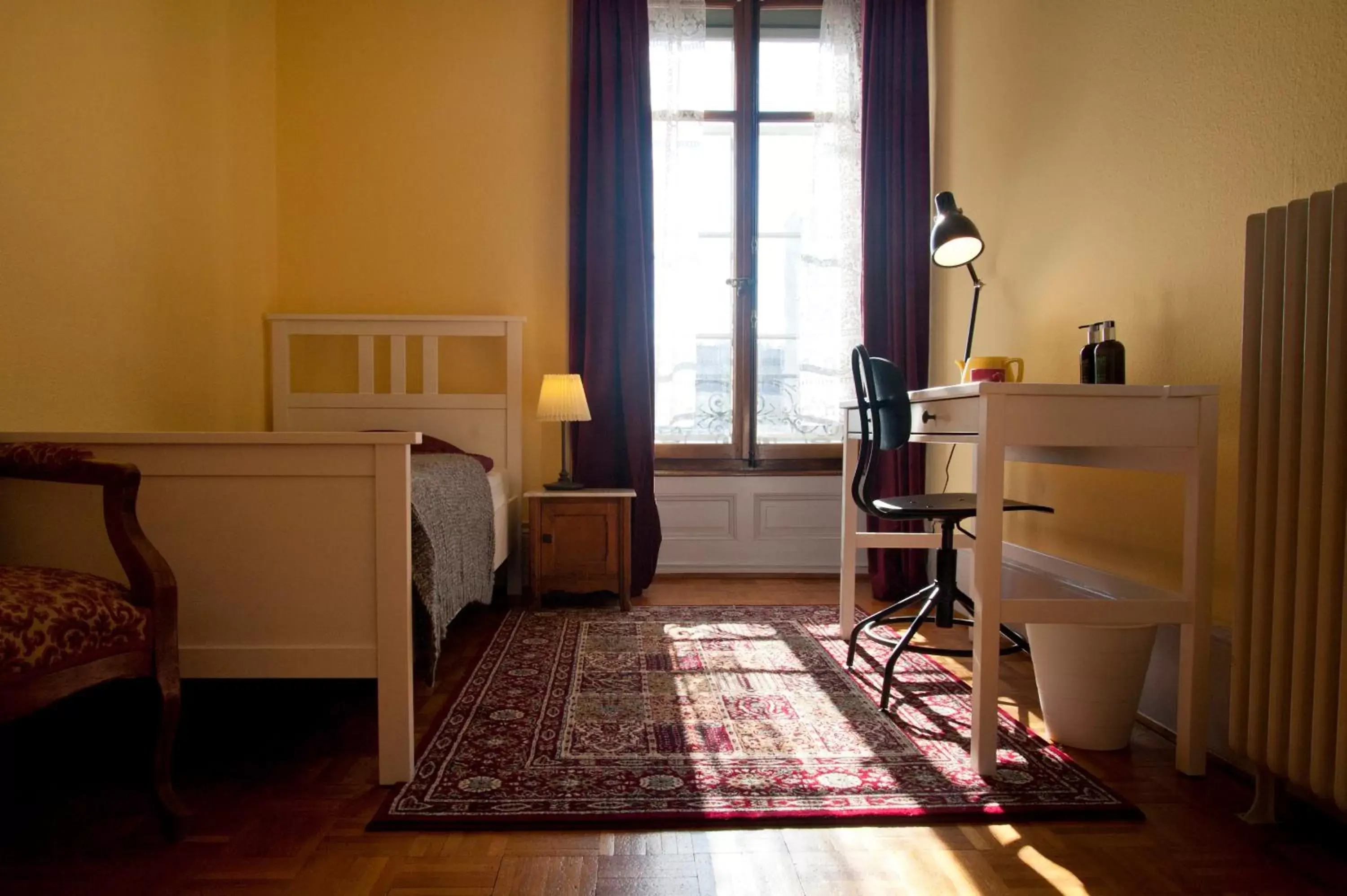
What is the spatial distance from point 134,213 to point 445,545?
1.43m

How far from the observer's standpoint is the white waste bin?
179cm

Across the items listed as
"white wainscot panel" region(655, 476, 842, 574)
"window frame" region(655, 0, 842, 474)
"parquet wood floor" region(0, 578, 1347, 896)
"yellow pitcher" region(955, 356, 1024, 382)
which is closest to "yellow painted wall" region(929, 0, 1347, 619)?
"yellow pitcher" region(955, 356, 1024, 382)

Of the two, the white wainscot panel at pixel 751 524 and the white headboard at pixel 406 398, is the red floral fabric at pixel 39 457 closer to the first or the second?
the white headboard at pixel 406 398

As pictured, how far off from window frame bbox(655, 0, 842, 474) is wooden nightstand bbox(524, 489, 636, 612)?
66 cm

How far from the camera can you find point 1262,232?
1454 mm

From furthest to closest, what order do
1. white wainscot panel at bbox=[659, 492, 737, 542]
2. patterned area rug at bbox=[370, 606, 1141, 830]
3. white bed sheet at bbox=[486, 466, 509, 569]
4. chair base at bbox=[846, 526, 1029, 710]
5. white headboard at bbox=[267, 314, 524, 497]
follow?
1. white wainscot panel at bbox=[659, 492, 737, 542]
2. white headboard at bbox=[267, 314, 524, 497]
3. white bed sheet at bbox=[486, 466, 509, 569]
4. chair base at bbox=[846, 526, 1029, 710]
5. patterned area rug at bbox=[370, 606, 1141, 830]

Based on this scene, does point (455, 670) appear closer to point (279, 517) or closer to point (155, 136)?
point (279, 517)

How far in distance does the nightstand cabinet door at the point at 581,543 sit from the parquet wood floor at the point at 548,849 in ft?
4.93

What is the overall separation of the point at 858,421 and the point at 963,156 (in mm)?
1356

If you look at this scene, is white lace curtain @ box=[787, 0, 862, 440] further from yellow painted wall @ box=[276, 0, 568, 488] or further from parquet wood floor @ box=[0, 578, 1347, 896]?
parquet wood floor @ box=[0, 578, 1347, 896]

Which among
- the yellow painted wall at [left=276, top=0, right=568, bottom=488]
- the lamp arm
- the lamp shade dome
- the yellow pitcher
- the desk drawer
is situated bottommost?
the desk drawer

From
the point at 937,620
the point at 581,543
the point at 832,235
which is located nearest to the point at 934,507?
the point at 937,620

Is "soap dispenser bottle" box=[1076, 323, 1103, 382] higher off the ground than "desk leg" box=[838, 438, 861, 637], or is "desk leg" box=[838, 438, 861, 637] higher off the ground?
"soap dispenser bottle" box=[1076, 323, 1103, 382]

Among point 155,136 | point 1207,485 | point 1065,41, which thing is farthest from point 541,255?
point 1207,485
